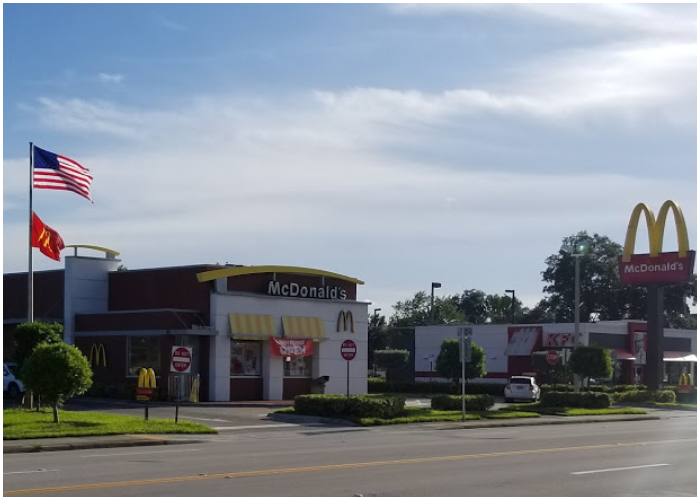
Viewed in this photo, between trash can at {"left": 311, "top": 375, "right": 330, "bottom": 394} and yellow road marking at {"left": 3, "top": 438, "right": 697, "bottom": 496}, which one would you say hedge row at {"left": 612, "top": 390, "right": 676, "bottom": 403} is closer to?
trash can at {"left": 311, "top": 375, "right": 330, "bottom": 394}

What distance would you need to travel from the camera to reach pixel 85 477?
16547 millimetres

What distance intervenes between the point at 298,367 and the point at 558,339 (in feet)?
86.9

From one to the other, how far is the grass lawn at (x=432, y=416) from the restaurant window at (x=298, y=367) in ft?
32.0

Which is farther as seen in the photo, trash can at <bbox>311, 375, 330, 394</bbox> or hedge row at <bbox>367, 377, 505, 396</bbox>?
hedge row at <bbox>367, 377, 505, 396</bbox>

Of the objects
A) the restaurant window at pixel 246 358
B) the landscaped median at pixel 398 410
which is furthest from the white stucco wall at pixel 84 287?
the landscaped median at pixel 398 410

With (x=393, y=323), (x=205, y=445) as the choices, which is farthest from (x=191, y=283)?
(x=393, y=323)

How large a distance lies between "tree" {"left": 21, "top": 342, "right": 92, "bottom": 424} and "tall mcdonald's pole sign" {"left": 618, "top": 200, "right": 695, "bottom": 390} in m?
34.7

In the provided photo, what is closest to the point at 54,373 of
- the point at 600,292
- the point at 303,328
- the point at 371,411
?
the point at 371,411

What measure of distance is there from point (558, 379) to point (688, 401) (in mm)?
8976

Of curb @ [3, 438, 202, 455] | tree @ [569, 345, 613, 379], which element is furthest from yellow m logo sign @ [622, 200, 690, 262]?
curb @ [3, 438, 202, 455]

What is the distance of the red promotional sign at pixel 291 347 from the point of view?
4650 cm

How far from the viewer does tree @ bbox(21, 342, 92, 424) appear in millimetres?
28125

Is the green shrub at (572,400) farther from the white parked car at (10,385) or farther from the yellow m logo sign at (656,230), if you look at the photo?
the white parked car at (10,385)

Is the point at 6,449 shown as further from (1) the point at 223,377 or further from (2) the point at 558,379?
(2) the point at 558,379
